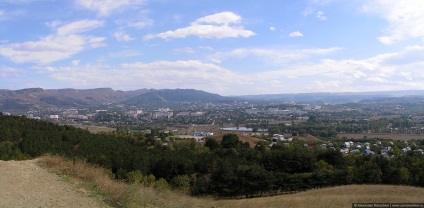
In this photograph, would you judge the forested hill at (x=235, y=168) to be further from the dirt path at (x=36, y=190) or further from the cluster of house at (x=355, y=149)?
the dirt path at (x=36, y=190)

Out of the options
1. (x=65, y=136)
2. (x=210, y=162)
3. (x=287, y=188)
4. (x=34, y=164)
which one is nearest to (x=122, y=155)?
(x=210, y=162)

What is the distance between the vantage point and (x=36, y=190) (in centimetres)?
962

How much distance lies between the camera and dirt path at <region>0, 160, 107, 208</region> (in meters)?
8.52

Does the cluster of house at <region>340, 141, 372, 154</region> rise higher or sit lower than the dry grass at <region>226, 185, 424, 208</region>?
lower

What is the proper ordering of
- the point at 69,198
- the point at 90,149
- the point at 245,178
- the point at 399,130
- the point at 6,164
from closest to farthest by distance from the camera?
the point at 69,198 < the point at 6,164 < the point at 245,178 < the point at 90,149 < the point at 399,130

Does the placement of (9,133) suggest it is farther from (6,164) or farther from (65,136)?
(6,164)

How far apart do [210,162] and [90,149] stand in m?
12.9

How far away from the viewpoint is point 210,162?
34.5 m

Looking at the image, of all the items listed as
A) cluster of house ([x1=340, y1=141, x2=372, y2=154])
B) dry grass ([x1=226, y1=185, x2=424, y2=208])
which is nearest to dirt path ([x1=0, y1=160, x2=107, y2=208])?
dry grass ([x1=226, y1=185, x2=424, y2=208])

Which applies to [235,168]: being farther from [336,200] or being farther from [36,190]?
[36,190]

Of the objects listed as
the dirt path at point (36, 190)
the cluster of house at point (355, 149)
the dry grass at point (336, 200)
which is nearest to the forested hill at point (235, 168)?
the dry grass at point (336, 200)

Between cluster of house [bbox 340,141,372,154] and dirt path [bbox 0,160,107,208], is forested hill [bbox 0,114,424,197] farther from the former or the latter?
dirt path [bbox 0,160,107,208]

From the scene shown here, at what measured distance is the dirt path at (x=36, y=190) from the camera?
8523 millimetres

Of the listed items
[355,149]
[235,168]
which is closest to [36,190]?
[235,168]
